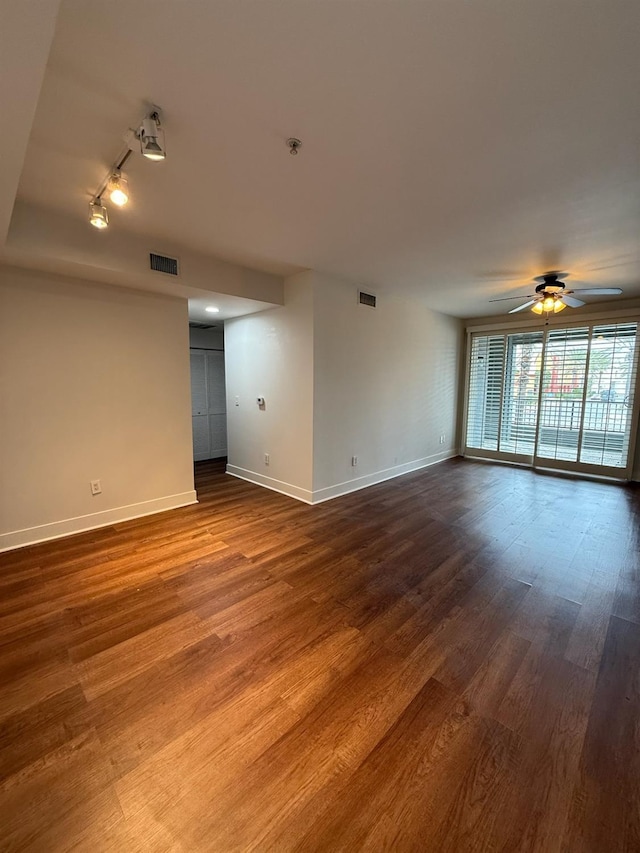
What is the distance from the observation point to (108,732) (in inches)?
55.8

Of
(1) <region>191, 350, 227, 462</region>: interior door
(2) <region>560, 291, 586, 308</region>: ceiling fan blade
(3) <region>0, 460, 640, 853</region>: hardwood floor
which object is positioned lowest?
(3) <region>0, 460, 640, 853</region>: hardwood floor

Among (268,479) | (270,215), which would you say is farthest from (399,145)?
(268,479)

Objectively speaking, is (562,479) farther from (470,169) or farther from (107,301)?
(107,301)

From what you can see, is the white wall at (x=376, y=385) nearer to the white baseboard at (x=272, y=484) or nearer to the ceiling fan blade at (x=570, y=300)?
the white baseboard at (x=272, y=484)

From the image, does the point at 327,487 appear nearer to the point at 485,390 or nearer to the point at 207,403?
the point at 207,403

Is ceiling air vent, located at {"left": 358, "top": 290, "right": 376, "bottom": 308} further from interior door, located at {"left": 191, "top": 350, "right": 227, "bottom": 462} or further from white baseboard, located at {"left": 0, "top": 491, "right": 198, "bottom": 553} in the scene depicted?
white baseboard, located at {"left": 0, "top": 491, "right": 198, "bottom": 553}

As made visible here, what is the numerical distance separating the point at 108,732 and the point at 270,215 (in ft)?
9.99

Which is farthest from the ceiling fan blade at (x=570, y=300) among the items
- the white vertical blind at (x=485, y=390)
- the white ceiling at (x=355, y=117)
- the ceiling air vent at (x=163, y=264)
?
the ceiling air vent at (x=163, y=264)

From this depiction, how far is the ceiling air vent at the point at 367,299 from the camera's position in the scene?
14.3ft

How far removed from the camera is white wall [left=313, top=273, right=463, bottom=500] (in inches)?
159

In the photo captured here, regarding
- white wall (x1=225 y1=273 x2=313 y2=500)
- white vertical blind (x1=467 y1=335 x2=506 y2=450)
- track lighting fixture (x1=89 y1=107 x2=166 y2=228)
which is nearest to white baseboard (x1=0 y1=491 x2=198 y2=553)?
white wall (x1=225 y1=273 x2=313 y2=500)

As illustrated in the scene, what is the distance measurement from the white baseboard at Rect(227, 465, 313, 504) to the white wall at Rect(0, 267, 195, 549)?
108cm

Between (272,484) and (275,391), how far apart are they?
1.22 metres

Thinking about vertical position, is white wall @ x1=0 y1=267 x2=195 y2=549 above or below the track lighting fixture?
below
